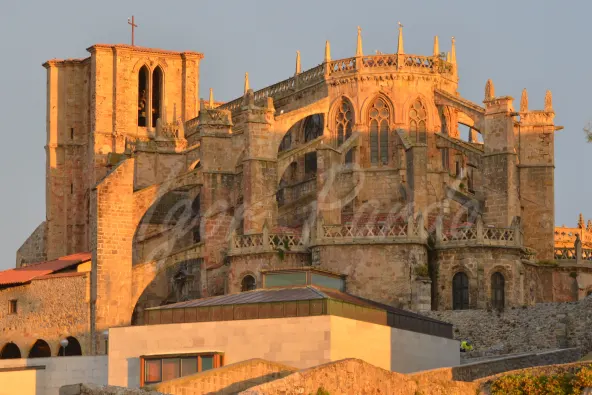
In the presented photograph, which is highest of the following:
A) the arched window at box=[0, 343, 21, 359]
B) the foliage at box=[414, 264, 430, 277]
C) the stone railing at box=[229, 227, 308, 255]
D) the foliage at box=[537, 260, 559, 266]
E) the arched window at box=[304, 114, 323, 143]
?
the arched window at box=[304, 114, 323, 143]

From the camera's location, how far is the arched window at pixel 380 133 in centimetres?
7575

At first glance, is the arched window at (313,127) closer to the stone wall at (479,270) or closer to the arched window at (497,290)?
the stone wall at (479,270)

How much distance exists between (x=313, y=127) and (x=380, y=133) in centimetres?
484

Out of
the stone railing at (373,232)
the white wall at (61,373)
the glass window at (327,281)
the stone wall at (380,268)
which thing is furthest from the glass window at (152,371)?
the stone railing at (373,232)

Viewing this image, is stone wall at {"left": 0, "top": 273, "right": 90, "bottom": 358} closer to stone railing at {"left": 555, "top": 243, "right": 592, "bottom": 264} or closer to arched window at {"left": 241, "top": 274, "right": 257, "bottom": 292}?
arched window at {"left": 241, "top": 274, "right": 257, "bottom": 292}

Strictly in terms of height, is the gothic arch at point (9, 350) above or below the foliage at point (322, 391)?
below

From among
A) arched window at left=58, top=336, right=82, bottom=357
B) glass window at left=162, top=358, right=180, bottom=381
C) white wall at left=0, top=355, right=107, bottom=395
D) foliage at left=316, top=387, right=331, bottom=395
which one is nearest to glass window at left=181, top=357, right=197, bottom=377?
glass window at left=162, top=358, right=180, bottom=381

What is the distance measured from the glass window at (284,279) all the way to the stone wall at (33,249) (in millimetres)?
38681

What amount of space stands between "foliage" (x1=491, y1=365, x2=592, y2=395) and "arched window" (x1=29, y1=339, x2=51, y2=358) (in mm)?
35495

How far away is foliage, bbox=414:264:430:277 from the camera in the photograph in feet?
223

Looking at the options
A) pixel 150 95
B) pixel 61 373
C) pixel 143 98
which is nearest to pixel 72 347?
pixel 61 373

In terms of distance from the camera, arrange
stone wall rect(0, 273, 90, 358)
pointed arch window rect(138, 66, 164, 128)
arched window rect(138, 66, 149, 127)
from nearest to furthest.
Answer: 1. stone wall rect(0, 273, 90, 358)
2. pointed arch window rect(138, 66, 164, 128)
3. arched window rect(138, 66, 149, 127)

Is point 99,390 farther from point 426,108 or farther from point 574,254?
point 426,108

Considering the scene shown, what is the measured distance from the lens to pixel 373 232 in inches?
2731
